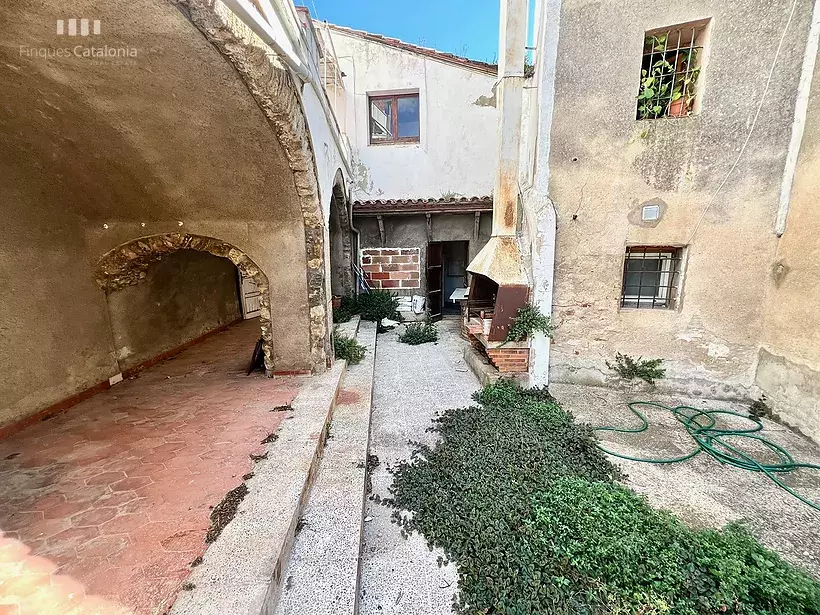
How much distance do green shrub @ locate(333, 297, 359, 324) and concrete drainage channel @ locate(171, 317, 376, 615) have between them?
458 centimetres

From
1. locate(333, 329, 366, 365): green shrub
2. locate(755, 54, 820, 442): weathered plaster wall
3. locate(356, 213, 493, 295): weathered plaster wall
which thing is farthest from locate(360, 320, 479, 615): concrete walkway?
locate(755, 54, 820, 442): weathered plaster wall

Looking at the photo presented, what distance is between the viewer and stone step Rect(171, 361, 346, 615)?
154 centimetres

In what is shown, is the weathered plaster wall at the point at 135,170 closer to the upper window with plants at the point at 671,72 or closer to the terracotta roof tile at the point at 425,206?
the terracotta roof tile at the point at 425,206

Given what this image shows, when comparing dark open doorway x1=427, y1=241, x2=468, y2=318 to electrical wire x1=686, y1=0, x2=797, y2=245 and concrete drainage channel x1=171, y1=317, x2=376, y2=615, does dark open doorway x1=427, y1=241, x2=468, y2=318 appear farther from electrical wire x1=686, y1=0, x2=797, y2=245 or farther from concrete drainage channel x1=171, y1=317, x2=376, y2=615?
concrete drainage channel x1=171, y1=317, x2=376, y2=615

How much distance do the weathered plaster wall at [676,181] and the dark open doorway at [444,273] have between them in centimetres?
446

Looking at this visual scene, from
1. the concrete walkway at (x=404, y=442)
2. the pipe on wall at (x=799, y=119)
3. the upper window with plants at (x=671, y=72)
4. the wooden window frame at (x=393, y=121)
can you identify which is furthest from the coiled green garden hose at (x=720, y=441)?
the wooden window frame at (x=393, y=121)

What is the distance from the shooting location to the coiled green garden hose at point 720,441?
3303 millimetres

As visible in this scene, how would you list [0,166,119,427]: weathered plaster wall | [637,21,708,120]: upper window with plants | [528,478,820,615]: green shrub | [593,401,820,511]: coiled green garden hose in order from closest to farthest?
1. [528,478,820,615]: green shrub
2. [0,166,119,427]: weathered plaster wall
3. [593,401,820,511]: coiled green garden hose
4. [637,21,708,120]: upper window with plants

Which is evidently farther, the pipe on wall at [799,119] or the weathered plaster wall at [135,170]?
the pipe on wall at [799,119]

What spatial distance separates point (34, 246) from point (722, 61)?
832 cm

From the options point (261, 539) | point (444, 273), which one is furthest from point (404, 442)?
point (444, 273)

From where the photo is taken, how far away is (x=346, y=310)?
8.32 meters

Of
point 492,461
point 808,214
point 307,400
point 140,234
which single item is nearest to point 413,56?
point 140,234

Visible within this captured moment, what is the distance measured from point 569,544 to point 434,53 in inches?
405
